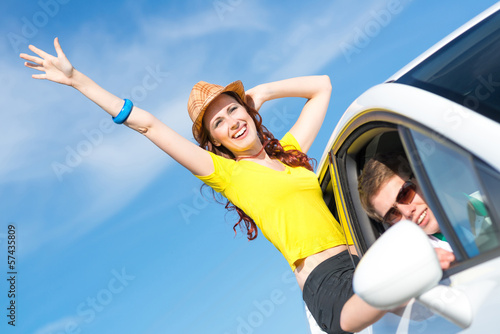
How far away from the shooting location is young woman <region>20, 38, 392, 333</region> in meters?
2.69

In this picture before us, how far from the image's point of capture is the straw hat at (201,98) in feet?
11.4

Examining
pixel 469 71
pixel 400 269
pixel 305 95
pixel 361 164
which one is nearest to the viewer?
pixel 400 269

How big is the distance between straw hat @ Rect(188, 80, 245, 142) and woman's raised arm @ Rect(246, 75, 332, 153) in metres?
0.35

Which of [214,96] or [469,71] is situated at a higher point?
[214,96]

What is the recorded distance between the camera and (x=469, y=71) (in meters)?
1.83

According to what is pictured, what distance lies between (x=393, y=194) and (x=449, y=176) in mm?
499

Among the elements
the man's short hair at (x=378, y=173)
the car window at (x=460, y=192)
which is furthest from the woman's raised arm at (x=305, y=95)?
the car window at (x=460, y=192)

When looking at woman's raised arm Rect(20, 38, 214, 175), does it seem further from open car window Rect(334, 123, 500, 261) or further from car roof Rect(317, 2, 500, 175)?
open car window Rect(334, 123, 500, 261)

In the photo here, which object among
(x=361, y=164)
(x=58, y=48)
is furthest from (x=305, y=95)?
(x=58, y=48)

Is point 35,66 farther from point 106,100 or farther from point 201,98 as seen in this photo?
point 201,98

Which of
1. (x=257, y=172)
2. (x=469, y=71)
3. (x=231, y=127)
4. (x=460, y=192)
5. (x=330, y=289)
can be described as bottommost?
(x=330, y=289)

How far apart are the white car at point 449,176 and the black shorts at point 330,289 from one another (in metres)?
0.27

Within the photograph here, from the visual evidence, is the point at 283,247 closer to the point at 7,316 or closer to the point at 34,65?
the point at 34,65

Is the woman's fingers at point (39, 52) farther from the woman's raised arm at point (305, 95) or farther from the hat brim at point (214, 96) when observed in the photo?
the woman's raised arm at point (305, 95)
